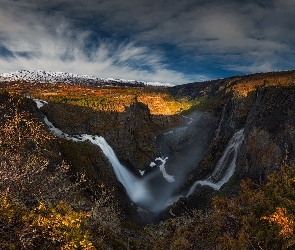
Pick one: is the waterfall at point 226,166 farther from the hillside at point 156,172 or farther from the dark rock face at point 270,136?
the dark rock face at point 270,136

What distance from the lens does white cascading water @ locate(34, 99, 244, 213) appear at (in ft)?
148

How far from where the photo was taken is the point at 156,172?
7050 cm

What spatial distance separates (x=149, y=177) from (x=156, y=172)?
15.3ft

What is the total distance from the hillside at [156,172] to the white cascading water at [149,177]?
32cm

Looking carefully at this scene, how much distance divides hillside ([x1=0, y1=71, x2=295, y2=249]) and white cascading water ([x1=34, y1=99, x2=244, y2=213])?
32 centimetres

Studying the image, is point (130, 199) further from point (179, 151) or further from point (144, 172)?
point (179, 151)

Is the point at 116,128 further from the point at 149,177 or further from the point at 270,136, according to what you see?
the point at 270,136

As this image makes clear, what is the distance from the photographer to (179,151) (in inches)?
3142

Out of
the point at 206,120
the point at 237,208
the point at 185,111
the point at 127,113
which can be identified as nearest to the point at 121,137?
the point at 127,113

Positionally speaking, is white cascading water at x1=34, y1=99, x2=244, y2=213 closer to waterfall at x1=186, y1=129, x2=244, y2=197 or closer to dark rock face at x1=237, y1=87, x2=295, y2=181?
waterfall at x1=186, y1=129, x2=244, y2=197

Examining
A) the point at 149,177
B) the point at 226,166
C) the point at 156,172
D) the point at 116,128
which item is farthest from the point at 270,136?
the point at 116,128

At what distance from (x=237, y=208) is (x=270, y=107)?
97.2ft

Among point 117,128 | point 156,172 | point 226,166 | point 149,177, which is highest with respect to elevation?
point 117,128

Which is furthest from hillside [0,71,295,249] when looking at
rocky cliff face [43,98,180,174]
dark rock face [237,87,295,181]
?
rocky cliff face [43,98,180,174]
